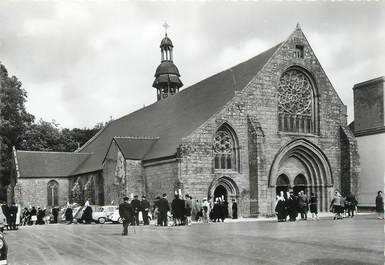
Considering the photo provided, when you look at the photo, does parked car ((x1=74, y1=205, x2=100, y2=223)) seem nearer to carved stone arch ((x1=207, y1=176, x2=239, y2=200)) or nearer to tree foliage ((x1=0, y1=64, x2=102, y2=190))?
carved stone arch ((x1=207, y1=176, x2=239, y2=200))

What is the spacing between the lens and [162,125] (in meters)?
43.4

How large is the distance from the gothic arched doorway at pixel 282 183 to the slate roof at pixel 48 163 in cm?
2505

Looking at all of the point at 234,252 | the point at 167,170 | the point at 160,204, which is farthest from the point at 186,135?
the point at 234,252

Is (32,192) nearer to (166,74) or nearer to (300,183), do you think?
(166,74)

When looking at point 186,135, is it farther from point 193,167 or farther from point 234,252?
point 234,252

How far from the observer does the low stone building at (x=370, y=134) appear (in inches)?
1601

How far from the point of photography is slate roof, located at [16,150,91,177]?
53.3 metres

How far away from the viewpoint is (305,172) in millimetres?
38094

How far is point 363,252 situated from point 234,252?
339cm

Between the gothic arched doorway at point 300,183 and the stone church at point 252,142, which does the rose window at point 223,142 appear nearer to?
the stone church at point 252,142

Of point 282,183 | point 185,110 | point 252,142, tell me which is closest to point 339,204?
point 252,142

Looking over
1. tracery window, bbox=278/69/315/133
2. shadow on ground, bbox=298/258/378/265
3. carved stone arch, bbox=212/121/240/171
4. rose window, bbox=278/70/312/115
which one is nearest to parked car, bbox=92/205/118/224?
carved stone arch, bbox=212/121/240/171

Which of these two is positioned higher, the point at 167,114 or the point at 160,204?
the point at 167,114

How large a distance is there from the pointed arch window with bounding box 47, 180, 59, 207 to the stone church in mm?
11259
